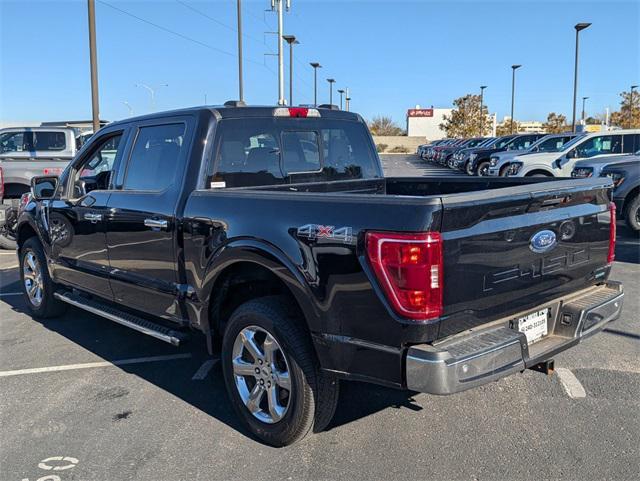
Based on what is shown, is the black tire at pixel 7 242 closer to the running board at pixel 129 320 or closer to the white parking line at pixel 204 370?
the running board at pixel 129 320

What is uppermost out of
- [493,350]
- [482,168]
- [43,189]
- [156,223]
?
[482,168]

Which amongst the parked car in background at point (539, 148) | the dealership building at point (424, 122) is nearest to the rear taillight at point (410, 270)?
the parked car in background at point (539, 148)

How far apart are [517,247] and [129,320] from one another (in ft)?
9.98

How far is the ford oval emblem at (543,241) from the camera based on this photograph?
3188 mm

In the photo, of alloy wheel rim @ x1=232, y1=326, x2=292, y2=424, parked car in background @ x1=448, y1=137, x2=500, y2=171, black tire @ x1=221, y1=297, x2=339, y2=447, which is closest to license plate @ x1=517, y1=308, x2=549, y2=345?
black tire @ x1=221, y1=297, x2=339, y2=447

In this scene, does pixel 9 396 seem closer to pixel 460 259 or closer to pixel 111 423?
pixel 111 423

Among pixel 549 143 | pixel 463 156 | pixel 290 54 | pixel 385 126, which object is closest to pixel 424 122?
pixel 385 126

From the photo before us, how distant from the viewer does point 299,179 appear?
461 centimetres

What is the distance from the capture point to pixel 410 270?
272 cm

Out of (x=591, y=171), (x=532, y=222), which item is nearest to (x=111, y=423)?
(x=532, y=222)

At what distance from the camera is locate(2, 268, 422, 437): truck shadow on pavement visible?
4000mm

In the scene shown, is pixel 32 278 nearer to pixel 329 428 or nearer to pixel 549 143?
pixel 329 428

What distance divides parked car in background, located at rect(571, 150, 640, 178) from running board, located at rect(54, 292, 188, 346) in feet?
31.7

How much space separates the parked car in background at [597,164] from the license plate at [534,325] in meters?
9.01
